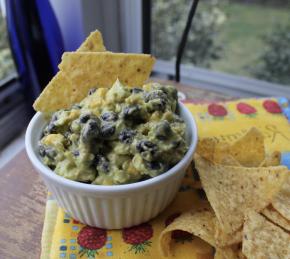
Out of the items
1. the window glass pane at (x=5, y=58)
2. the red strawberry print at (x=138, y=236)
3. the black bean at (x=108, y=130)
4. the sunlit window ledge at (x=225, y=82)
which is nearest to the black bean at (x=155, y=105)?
Answer: the black bean at (x=108, y=130)

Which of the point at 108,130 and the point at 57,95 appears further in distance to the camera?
the point at 57,95

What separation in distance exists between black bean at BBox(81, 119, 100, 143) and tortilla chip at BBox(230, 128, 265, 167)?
45cm

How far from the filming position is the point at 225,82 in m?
Result: 2.00

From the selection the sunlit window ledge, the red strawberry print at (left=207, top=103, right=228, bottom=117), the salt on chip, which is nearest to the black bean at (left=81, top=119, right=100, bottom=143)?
the salt on chip

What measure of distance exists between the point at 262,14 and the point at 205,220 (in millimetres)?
1957

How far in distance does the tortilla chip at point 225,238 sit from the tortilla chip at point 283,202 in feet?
0.37

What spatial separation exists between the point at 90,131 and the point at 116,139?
65mm

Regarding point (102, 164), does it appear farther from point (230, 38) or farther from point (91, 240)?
point (230, 38)

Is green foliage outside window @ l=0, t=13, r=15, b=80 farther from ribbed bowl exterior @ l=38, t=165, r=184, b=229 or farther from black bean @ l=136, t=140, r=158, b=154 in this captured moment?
black bean @ l=136, t=140, r=158, b=154

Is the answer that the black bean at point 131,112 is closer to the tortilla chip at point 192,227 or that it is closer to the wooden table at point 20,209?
the tortilla chip at point 192,227

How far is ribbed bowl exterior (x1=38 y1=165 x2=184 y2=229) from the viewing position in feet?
3.12

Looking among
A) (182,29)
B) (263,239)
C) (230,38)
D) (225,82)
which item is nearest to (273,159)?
(263,239)

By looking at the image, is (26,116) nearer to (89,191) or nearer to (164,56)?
(164,56)

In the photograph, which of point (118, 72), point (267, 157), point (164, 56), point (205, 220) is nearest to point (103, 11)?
point (164, 56)
